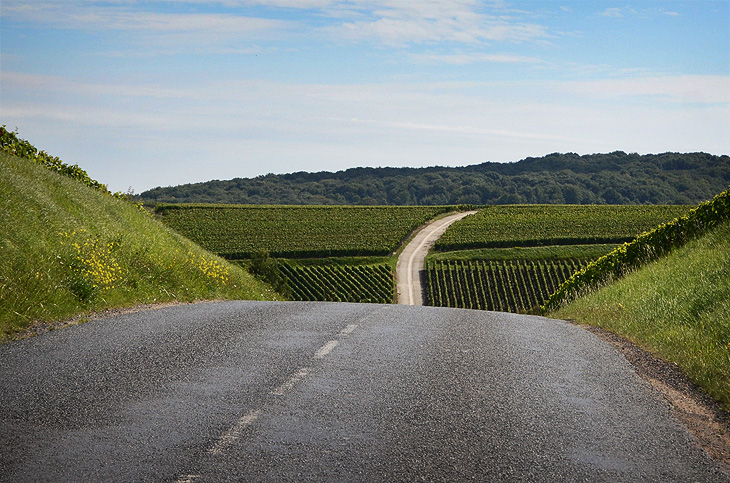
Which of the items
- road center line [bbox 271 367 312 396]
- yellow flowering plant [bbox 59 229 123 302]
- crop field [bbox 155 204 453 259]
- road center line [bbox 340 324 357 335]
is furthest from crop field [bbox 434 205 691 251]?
road center line [bbox 271 367 312 396]

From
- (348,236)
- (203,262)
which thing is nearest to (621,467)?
(203,262)

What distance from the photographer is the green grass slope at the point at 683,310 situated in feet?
24.0

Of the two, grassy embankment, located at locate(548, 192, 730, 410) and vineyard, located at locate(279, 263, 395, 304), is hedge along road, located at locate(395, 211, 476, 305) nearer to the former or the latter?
vineyard, located at locate(279, 263, 395, 304)

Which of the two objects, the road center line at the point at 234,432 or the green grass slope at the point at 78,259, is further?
the green grass slope at the point at 78,259

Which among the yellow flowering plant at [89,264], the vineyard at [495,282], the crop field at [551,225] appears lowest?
the vineyard at [495,282]

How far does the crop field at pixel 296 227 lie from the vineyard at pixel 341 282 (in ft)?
19.2

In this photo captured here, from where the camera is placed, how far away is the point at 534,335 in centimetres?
945

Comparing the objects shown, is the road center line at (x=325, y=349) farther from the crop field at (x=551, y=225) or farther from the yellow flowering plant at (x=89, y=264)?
the crop field at (x=551, y=225)

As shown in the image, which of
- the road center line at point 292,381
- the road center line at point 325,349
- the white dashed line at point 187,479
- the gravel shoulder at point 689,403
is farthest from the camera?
the road center line at point 325,349

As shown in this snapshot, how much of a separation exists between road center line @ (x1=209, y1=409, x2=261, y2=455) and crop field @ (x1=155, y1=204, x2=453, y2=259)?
62.0m

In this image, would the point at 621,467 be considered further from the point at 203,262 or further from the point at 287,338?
the point at 203,262

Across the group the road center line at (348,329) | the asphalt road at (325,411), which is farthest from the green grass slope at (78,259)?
the road center line at (348,329)

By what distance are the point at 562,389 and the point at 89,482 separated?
4310mm

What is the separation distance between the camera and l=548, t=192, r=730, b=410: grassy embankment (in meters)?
7.41
